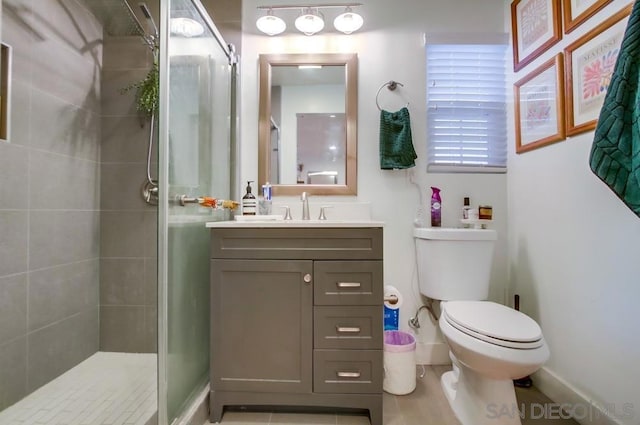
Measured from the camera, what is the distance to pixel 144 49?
5.41 ft

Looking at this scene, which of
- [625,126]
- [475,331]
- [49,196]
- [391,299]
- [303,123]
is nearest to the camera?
[625,126]

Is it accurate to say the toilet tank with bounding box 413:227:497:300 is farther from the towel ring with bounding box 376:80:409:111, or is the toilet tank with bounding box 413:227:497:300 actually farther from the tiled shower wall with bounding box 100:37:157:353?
the tiled shower wall with bounding box 100:37:157:353

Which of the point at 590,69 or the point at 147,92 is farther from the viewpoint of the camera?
the point at 147,92

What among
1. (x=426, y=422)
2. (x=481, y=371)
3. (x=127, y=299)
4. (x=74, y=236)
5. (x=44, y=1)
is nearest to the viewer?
(x=481, y=371)

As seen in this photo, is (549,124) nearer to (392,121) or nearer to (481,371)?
(392,121)

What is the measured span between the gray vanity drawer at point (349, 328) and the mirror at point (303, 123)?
30.7 inches

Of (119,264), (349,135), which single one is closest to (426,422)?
(349,135)

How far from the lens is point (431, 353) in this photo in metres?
1.63

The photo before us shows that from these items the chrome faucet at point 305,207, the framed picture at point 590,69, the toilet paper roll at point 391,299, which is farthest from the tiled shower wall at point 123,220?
the framed picture at point 590,69

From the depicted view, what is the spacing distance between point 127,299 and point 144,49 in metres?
1.51

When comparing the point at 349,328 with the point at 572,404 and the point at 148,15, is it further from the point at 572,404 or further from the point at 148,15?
the point at 148,15

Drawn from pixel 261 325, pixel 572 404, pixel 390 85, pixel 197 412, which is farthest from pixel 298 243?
pixel 572 404

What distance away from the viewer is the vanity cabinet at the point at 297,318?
44.1 inches

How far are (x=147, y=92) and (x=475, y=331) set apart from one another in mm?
2035
